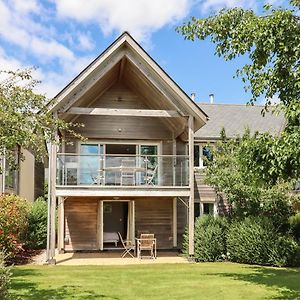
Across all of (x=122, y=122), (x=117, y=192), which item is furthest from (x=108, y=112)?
(x=122, y=122)

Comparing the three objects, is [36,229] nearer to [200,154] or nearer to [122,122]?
[122,122]

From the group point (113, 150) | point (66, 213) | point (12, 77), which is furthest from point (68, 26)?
point (66, 213)

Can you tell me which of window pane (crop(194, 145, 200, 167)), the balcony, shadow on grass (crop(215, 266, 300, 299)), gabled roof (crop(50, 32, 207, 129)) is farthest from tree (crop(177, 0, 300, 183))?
window pane (crop(194, 145, 200, 167))

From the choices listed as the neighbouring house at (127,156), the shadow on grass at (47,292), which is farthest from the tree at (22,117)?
the neighbouring house at (127,156)

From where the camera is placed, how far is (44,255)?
1961 centimetres

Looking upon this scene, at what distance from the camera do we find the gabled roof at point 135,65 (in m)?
18.0

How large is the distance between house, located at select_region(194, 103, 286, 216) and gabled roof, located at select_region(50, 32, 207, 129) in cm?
376

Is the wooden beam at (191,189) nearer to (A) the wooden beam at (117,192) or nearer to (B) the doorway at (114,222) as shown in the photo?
(A) the wooden beam at (117,192)

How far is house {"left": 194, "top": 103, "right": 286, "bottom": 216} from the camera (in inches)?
918

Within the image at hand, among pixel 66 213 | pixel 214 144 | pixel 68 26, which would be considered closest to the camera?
pixel 68 26

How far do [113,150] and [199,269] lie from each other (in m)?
8.31

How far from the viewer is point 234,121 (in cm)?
2709

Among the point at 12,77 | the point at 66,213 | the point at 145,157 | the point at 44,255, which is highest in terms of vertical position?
the point at 12,77

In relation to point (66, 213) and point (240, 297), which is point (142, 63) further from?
point (240, 297)
